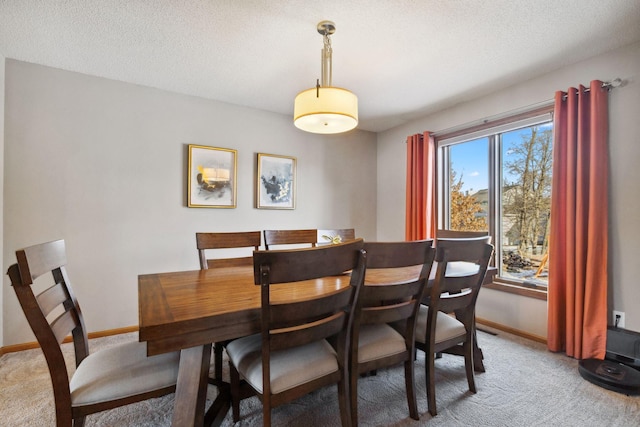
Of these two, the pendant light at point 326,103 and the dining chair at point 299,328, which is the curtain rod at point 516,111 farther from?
the dining chair at point 299,328

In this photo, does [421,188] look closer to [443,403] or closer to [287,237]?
[287,237]

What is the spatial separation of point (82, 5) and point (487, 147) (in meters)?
3.61

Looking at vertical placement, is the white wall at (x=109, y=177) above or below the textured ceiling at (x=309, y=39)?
below

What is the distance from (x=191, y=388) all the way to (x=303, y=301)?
1.85 ft

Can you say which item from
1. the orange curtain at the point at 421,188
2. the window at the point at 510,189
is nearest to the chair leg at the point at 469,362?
the window at the point at 510,189

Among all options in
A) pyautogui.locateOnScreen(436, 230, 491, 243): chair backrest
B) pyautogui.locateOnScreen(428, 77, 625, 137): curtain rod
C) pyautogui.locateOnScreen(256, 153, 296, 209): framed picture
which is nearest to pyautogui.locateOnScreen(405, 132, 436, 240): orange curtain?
pyautogui.locateOnScreen(428, 77, 625, 137): curtain rod

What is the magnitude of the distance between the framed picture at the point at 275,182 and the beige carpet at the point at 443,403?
2.15 meters

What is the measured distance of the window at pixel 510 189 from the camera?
9.36 ft

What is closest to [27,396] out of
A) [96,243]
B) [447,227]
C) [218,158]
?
[96,243]

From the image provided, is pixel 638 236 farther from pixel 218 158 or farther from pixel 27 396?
pixel 27 396

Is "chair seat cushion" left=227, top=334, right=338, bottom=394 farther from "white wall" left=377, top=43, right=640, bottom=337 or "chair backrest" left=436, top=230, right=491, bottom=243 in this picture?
"white wall" left=377, top=43, right=640, bottom=337

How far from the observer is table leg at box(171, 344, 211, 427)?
1180 mm

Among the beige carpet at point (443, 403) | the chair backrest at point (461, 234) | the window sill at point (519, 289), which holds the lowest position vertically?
the beige carpet at point (443, 403)

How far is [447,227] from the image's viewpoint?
12.2 ft
